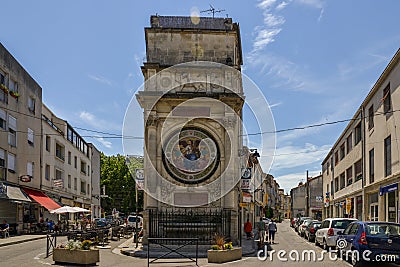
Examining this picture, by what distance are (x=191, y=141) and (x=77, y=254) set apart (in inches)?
409

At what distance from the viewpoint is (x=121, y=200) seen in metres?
74.2

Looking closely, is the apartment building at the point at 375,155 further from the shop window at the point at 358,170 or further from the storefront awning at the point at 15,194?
the storefront awning at the point at 15,194

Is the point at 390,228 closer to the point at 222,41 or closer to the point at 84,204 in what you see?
Answer: the point at 222,41

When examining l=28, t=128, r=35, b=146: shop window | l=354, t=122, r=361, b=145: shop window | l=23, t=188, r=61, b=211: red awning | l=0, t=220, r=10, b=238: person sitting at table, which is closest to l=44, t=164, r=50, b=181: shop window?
l=23, t=188, r=61, b=211: red awning

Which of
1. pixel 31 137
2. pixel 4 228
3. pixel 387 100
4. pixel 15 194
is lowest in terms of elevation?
pixel 4 228

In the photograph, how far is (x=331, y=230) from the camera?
22.2 meters

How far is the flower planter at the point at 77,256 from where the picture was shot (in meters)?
15.7

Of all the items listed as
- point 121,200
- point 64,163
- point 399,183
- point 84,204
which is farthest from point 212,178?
point 121,200

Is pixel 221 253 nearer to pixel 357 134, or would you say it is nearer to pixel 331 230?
pixel 331 230

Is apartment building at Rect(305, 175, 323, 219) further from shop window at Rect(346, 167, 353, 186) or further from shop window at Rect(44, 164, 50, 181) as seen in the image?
shop window at Rect(44, 164, 50, 181)

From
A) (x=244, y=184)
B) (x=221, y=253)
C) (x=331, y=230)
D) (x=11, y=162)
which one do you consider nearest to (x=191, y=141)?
(x=244, y=184)

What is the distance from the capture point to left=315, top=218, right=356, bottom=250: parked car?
72.4 ft

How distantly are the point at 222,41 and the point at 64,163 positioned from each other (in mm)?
27959

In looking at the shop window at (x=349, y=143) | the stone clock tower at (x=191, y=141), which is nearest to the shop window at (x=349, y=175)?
the shop window at (x=349, y=143)
